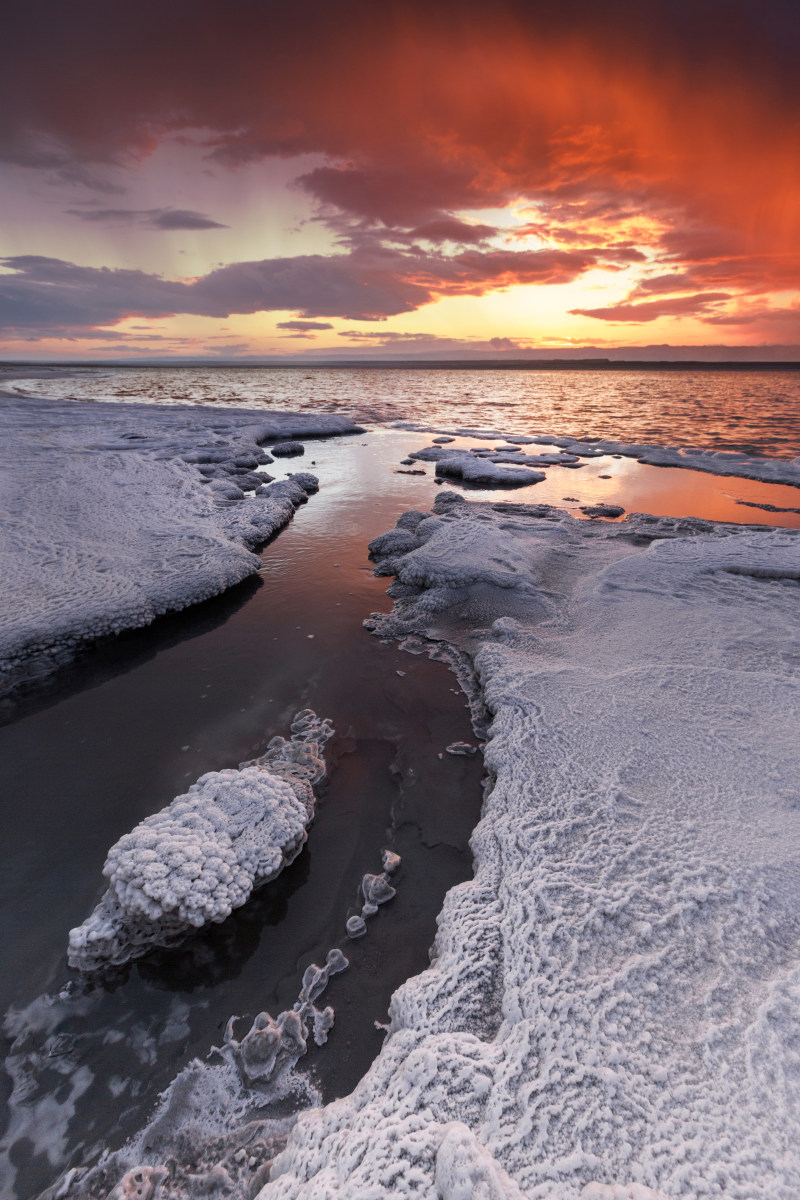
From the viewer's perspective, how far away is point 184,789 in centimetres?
354

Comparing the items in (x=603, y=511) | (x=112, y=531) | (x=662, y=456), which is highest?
(x=662, y=456)

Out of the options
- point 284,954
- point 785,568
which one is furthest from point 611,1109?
point 785,568

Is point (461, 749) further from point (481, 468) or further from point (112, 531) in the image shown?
point (481, 468)

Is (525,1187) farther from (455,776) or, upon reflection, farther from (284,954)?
(455,776)

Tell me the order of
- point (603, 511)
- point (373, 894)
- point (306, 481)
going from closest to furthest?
point (373, 894), point (603, 511), point (306, 481)

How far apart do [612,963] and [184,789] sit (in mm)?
2856

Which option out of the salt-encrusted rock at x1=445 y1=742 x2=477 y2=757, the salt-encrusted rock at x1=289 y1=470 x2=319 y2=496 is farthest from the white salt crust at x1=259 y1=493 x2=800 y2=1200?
the salt-encrusted rock at x1=289 y1=470 x2=319 y2=496

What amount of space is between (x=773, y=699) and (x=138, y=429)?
663 inches

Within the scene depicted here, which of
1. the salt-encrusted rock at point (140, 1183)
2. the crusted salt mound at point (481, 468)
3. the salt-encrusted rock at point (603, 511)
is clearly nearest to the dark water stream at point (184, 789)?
the salt-encrusted rock at point (140, 1183)

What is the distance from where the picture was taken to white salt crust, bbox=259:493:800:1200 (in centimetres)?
160

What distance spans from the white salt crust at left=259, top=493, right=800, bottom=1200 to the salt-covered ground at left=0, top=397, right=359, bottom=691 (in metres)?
4.00

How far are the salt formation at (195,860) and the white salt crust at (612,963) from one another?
1052 mm

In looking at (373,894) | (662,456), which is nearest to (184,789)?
(373,894)

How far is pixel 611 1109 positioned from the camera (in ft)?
5.64
